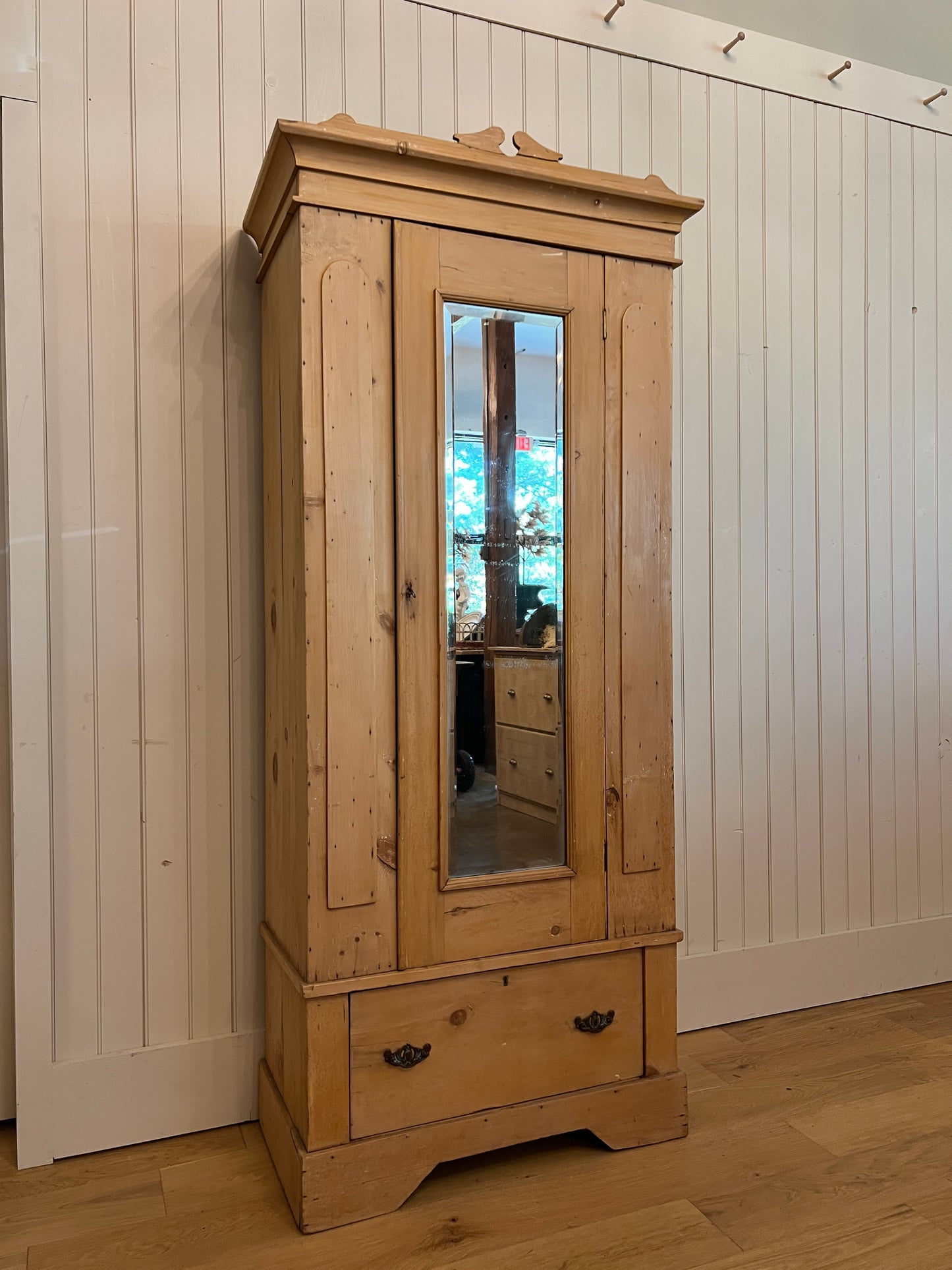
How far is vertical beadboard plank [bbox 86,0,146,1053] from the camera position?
1932 millimetres

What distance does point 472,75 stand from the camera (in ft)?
7.37

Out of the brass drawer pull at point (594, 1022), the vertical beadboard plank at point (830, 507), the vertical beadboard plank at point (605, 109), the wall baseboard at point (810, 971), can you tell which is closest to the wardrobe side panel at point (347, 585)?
the brass drawer pull at point (594, 1022)

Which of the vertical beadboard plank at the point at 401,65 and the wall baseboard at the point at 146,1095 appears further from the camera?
the vertical beadboard plank at the point at 401,65

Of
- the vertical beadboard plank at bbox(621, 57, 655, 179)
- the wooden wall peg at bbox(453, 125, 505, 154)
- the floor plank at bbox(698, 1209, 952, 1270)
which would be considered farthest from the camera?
the vertical beadboard plank at bbox(621, 57, 655, 179)

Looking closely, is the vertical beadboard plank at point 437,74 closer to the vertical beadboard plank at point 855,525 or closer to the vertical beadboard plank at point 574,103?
the vertical beadboard plank at point 574,103

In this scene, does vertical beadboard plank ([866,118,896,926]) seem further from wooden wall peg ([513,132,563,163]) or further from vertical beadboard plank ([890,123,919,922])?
wooden wall peg ([513,132,563,163])

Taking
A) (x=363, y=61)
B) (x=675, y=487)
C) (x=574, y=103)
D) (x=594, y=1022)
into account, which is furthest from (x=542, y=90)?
(x=594, y=1022)

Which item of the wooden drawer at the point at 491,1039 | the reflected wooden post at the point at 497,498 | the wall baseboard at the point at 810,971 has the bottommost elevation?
the wall baseboard at the point at 810,971

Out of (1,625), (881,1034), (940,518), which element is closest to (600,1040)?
(881,1034)

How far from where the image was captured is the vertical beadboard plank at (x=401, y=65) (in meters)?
2.16

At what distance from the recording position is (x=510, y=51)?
2.29 meters

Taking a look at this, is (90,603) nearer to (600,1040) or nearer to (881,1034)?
(600,1040)

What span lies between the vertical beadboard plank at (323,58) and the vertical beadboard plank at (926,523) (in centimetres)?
176

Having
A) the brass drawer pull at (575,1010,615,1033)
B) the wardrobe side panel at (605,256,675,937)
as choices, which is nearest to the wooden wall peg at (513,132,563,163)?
the wardrobe side panel at (605,256,675,937)
